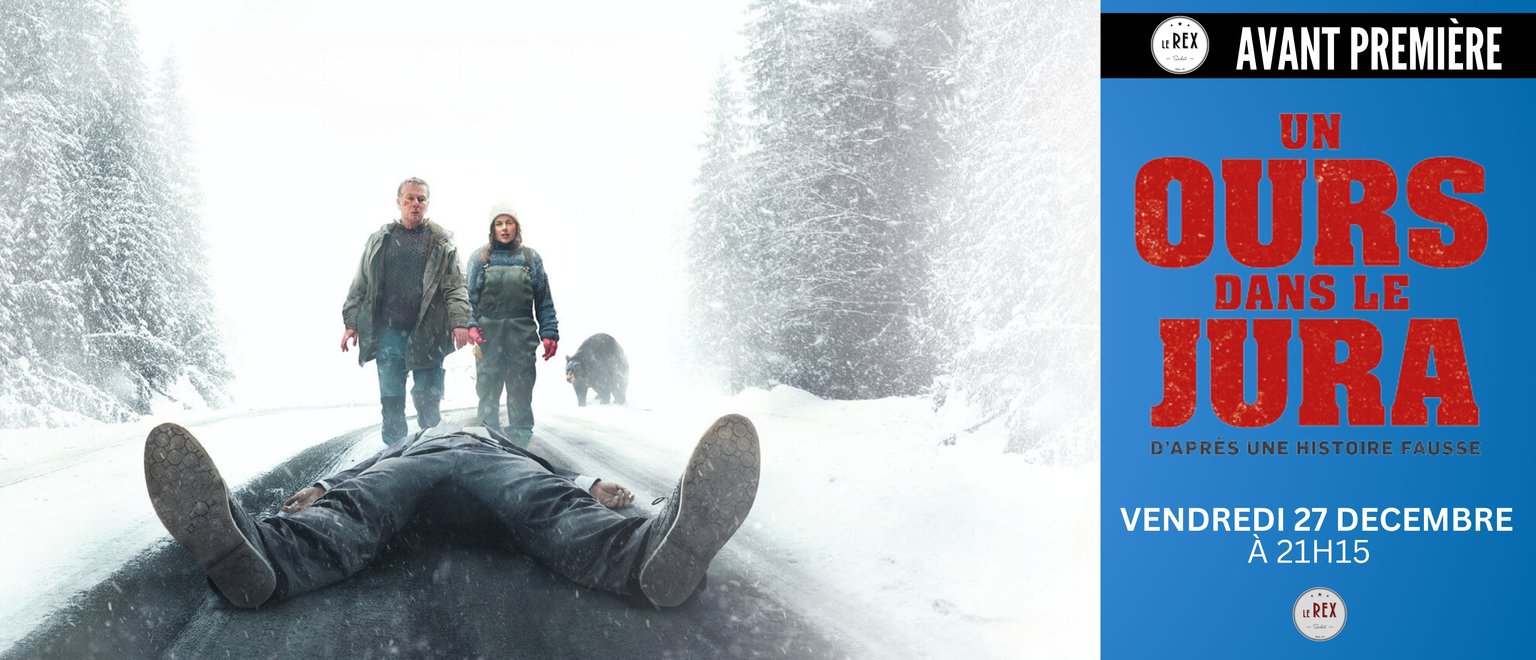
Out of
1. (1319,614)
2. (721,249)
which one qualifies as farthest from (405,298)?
(721,249)

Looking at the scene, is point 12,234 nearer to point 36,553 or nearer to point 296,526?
point 36,553

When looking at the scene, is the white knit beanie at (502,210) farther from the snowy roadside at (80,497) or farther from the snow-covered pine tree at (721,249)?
the snow-covered pine tree at (721,249)

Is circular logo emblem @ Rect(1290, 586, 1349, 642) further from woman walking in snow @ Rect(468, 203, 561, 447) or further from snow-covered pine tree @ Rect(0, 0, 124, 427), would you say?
snow-covered pine tree @ Rect(0, 0, 124, 427)

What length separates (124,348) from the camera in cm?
1065

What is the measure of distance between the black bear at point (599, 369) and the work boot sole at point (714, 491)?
436 inches

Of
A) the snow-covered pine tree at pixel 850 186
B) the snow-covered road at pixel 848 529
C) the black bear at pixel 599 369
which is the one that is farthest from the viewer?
the black bear at pixel 599 369

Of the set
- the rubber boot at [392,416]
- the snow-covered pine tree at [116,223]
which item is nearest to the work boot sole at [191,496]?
the rubber boot at [392,416]

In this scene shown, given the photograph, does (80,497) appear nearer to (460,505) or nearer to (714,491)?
(460,505)

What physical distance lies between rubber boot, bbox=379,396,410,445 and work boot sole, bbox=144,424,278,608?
3417mm

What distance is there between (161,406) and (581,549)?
1070 cm

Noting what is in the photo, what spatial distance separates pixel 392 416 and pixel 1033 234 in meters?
5.05

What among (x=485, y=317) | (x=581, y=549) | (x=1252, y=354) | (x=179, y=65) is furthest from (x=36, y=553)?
(x=179, y=65)

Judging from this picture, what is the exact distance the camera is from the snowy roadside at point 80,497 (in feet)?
10.5

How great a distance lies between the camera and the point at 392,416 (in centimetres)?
609
